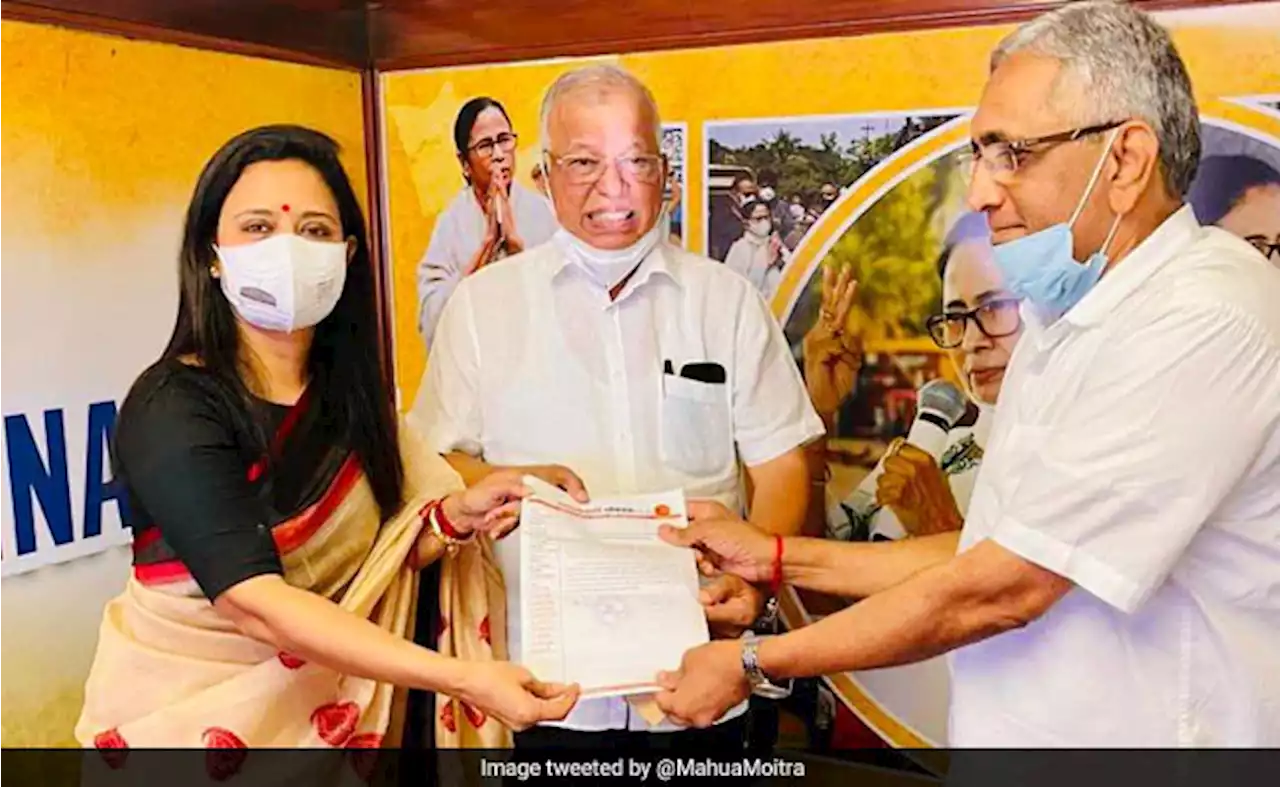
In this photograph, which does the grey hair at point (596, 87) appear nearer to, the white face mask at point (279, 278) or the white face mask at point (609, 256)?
the white face mask at point (609, 256)

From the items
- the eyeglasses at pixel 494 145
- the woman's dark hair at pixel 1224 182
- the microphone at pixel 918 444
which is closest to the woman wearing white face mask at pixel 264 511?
the eyeglasses at pixel 494 145

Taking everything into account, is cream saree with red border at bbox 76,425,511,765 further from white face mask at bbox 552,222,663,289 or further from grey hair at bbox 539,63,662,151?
grey hair at bbox 539,63,662,151

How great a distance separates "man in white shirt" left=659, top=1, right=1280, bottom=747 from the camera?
1.18 m

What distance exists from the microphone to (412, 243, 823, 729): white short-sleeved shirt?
0.12m

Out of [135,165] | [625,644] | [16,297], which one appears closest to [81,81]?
[135,165]

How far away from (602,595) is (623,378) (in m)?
0.33

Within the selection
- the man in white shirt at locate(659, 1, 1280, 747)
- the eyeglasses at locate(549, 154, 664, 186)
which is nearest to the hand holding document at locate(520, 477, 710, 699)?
the man in white shirt at locate(659, 1, 1280, 747)

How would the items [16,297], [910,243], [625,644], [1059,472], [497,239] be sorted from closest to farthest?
[1059,472]
[16,297]
[625,644]
[910,243]
[497,239]

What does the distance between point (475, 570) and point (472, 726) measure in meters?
0.23

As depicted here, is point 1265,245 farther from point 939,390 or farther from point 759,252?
point 759,252

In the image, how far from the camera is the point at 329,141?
5.23 feet

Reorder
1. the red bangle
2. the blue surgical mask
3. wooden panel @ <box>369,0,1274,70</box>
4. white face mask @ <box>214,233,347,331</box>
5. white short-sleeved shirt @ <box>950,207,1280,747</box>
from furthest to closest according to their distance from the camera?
1. the red bangle
2. wooden panel @ <box>369,0,1274,70</box>
3. white face mask @ <box>214,233,347,331</box>
4. the blue surgical mask
5. white short-sleeved shirt @ <box>950,207,1280,747</box>

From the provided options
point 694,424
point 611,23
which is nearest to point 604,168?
point 611,23

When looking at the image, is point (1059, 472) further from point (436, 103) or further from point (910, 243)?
point (436, 103)
